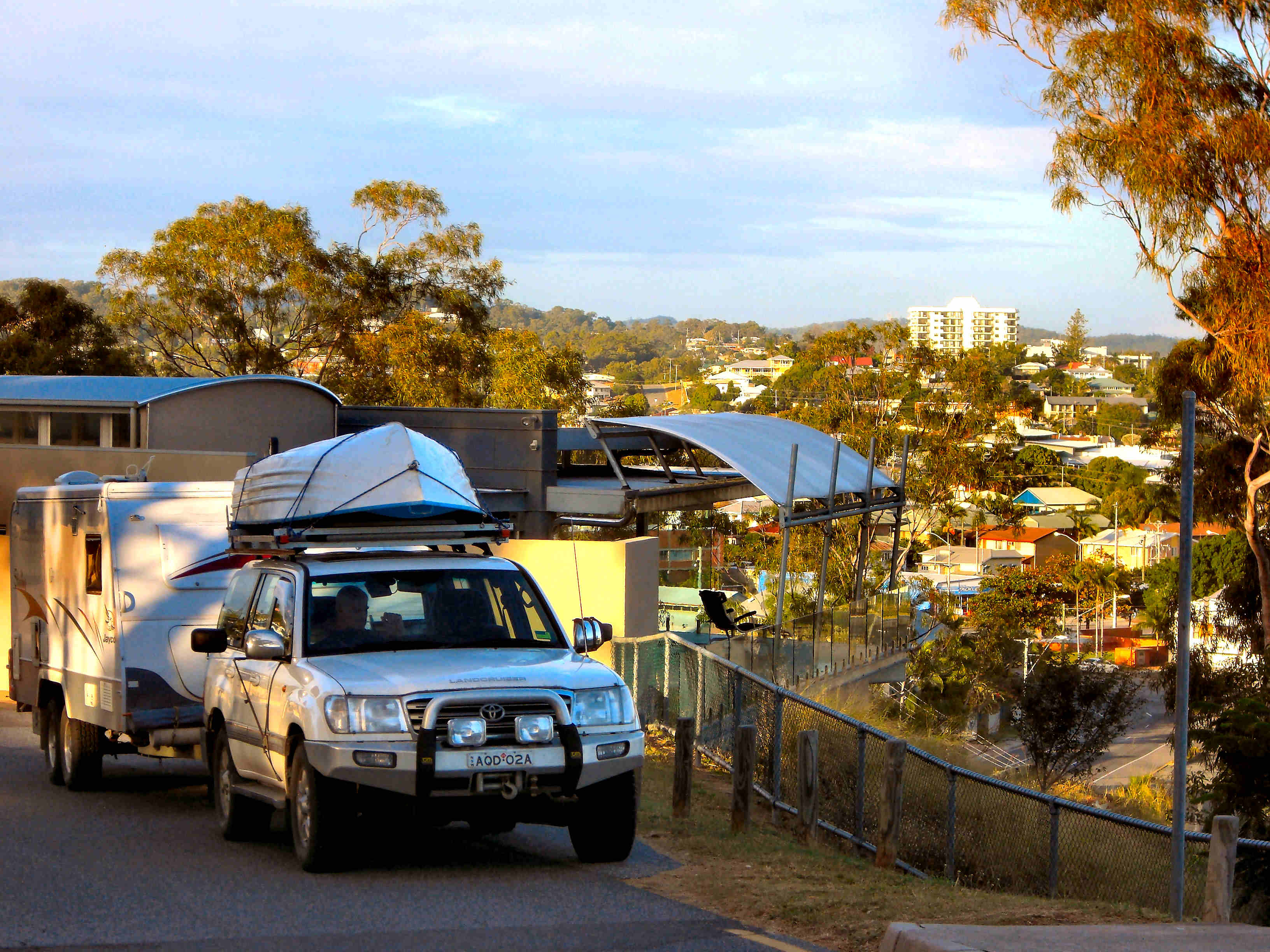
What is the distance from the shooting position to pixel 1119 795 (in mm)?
36250

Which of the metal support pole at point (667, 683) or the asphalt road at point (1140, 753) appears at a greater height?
the metal support pole at point (667, 683)

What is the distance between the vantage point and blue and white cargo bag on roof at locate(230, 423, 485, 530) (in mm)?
9453

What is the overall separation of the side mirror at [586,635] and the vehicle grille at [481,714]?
45.5 inches

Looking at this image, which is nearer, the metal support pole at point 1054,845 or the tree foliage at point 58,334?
the metal support pole at point 1054,845

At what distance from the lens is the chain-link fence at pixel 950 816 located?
9.88m

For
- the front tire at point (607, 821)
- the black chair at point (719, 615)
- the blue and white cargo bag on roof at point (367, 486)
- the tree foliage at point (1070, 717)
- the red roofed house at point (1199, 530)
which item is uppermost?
the blue and white cargo bag on roof at point (367, 486)

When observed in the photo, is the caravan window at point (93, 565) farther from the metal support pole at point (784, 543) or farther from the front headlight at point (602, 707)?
the metal support pole at point (784, 543)

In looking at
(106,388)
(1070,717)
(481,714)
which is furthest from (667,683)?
(1070,717)

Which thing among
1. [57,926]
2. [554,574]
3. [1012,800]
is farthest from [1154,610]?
[57,926]

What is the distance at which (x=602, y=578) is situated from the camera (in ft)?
59.7

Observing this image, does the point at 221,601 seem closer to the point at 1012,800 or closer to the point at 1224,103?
the point at 1012,800

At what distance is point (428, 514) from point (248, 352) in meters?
37.7

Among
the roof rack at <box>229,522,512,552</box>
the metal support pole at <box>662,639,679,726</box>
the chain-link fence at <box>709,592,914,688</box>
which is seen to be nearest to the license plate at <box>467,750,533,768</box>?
the roof rack at <box>229,522,512,552</box>

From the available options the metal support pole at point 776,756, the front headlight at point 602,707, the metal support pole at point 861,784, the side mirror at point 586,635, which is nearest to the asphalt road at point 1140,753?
the metal support pole at point 776,756
